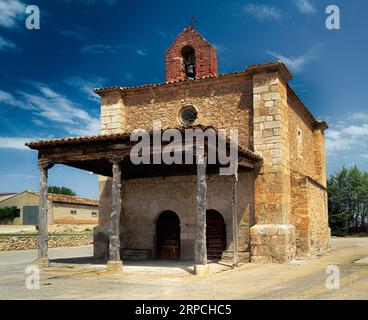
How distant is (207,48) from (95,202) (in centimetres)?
2771

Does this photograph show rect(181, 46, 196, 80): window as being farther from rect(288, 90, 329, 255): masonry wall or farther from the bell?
rect(288, 90, 329, 255): masonry wall

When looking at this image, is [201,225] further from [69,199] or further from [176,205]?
[69,199]

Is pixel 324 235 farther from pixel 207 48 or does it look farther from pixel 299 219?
pixel 207 48

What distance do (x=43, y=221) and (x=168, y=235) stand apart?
4.64 meters

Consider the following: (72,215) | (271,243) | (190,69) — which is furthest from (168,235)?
(72,215)

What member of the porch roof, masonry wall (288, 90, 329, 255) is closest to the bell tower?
masonry wall (288, 90, 329, 255)

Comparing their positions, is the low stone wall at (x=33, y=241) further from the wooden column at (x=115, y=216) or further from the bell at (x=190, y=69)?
the bell at (x=190, y=69)

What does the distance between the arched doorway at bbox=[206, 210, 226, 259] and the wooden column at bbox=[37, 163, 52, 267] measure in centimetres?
542

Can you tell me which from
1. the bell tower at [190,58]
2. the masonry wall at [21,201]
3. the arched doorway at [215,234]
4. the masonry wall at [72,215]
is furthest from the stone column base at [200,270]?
the masonry wall at [21,201]

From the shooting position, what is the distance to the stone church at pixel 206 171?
533 inches

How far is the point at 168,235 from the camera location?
51.7ft

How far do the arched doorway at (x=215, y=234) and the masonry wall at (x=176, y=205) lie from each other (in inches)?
13.9

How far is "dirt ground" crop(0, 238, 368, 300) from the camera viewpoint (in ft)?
26.2
